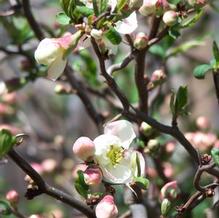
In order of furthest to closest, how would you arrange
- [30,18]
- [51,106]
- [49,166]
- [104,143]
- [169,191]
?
[51,106] → [49,166] → [30,18] → [169,191] → [104,143]

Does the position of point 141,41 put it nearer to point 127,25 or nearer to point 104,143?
point 127,25

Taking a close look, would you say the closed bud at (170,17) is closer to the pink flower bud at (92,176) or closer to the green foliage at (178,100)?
the green foliage at (178,100)

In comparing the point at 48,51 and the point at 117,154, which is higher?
the point at 48,51

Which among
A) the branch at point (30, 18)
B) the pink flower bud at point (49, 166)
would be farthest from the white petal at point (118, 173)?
the pink flower bud at point (49, 166)

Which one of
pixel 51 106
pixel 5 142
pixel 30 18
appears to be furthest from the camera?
pixel 51 106

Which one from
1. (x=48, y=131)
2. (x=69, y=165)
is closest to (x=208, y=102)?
(x=48, y=131)

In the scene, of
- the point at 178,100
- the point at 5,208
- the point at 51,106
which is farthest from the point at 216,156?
the point at 51,106
